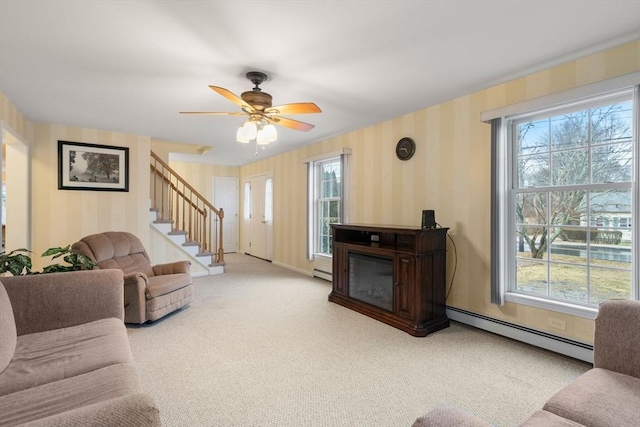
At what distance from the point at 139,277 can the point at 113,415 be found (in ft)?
8.67

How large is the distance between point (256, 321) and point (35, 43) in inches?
116

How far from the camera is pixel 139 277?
3221mm

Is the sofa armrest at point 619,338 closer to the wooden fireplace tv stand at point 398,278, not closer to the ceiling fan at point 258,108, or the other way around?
the wooden fireplace tv stand at point 398,278

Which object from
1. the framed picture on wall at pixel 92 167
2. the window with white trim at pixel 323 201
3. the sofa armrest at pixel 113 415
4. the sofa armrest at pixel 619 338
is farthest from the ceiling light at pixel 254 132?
the framed picture on wall at pixel 92 167

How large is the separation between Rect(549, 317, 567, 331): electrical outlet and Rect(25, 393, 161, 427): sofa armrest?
298 cm

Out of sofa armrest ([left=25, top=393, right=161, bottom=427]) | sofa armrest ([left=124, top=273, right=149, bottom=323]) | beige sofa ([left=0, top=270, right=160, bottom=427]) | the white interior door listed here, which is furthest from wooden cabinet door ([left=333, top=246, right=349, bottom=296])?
the white interior door

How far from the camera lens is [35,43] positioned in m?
2.29

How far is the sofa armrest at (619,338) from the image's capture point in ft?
4.66

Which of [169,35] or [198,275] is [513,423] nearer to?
[169,35]

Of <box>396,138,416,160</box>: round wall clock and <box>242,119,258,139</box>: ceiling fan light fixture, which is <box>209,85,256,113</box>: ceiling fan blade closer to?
<box>242,119,258,139</box>: ceiling fan light fixture

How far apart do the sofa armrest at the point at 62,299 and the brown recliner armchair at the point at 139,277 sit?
3.27 feet

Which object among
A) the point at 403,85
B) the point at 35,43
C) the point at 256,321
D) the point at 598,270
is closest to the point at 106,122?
the point at 35,43

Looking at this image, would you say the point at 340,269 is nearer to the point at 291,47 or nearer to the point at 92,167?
the point at 291,47

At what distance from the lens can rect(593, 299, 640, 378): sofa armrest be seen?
1.42m
